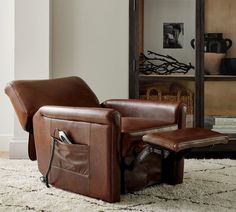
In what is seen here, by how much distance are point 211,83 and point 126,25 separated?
0.81 metres

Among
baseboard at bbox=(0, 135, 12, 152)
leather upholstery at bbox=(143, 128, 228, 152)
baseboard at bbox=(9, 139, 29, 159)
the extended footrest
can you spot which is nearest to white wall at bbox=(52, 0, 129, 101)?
baseboard at bbox=(9, 139, 29, 159)

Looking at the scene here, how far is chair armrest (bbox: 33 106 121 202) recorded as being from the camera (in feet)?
7.20

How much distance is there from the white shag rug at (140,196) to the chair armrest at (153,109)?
0.39m

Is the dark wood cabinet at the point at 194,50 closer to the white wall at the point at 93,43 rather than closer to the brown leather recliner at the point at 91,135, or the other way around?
the white wall at the point at 93,43

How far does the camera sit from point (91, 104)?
9.55 feet

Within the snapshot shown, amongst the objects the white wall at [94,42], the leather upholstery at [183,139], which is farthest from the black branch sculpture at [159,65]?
the leather upholstery at [183,139]

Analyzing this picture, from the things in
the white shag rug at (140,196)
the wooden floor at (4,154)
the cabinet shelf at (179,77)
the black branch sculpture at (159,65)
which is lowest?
the wooden floor at (4,154)

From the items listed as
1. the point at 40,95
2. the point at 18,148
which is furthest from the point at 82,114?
the point at 18,148

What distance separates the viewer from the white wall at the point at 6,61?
382cm

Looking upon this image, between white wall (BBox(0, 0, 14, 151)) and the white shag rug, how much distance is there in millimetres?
988

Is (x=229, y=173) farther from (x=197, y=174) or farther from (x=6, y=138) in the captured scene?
(x=6, y=138)

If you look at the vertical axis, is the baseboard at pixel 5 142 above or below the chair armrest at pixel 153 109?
below

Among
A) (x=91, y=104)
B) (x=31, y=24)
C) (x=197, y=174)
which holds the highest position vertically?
(x=31, y=24)

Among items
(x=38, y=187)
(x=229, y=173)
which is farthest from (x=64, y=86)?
(x=229, y=173)
